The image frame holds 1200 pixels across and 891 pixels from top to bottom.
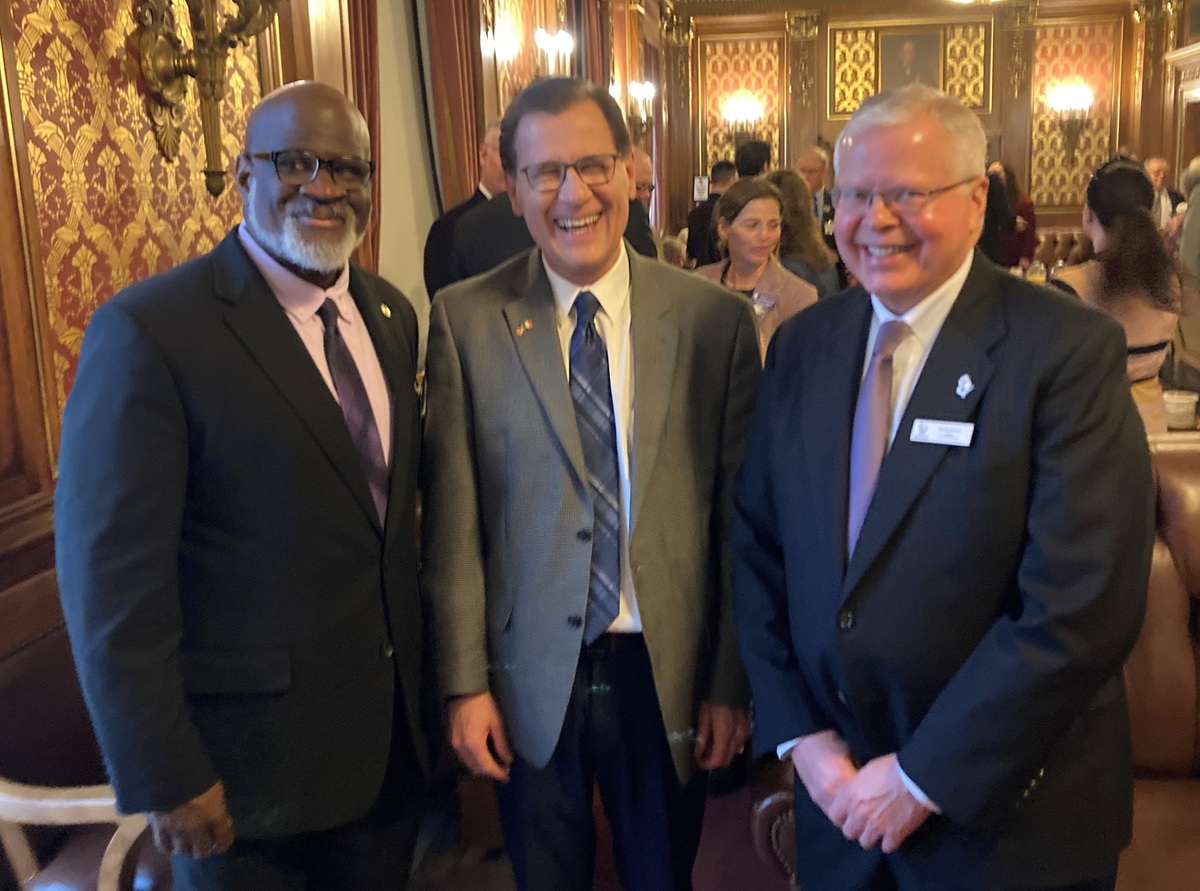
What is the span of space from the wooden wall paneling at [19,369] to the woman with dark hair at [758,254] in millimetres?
1885

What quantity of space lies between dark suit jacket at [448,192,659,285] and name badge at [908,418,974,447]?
94.9 inches

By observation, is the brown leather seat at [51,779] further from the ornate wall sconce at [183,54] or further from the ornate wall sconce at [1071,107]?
the ornate wall sconce at [1071,107]

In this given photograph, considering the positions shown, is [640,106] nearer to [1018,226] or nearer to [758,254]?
[1018,226]

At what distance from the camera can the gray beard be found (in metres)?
1.50

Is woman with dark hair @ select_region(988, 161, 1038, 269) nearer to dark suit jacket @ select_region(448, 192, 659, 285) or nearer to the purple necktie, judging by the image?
dark suit jacket @ select_region(448, 192, 659, 285)

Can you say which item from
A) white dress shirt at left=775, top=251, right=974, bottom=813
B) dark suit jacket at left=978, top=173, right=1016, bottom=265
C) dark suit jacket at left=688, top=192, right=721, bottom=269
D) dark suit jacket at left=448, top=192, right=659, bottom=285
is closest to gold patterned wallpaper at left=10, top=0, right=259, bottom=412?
dark suit jacket at left=448, top=192, right=659, bottom=285

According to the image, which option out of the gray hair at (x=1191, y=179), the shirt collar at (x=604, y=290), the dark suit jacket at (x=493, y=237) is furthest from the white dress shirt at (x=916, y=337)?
the gray hair at (x=1191, y=179)

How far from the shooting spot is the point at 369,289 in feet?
5.53

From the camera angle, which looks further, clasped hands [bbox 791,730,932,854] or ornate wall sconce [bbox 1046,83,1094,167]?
ornate wall sconce [bbox 1046,83,1094,167]

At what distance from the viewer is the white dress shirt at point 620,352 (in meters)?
1.60

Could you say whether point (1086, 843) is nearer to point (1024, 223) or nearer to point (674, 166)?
point (1024, 223)

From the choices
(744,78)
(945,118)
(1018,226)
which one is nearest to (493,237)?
(945,118)

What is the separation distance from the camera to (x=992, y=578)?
131 centimetres

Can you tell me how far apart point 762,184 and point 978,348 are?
218cm
